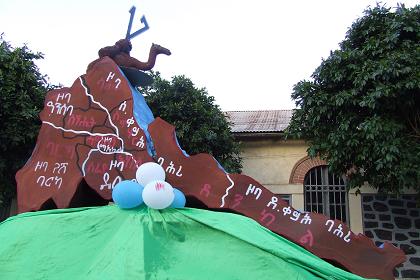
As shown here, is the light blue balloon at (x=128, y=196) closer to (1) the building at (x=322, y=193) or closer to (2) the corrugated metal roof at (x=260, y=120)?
(1) the building at (x=322, y=193)

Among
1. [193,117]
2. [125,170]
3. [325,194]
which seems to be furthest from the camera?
[325,194]

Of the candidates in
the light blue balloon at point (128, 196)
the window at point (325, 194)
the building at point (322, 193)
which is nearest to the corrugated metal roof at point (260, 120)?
the building at point (322, 193)

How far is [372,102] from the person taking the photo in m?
7.12

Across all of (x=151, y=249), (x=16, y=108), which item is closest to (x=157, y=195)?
(x=151, y=249)

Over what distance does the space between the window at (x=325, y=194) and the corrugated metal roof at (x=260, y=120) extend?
4.27 feet

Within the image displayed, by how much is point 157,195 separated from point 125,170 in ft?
3.38

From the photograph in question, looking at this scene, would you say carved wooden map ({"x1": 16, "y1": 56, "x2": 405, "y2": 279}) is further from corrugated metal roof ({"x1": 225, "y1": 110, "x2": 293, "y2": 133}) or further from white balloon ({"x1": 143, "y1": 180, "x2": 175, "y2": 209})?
corrugated metal roof ({"x1": 225, "y1": 110, "x2": 293, "y2": 133})

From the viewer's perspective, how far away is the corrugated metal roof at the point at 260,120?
10938 millimetres

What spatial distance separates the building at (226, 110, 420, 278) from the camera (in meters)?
9.41

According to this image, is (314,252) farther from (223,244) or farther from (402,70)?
(402,70)

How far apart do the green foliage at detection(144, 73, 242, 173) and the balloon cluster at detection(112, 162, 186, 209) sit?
4.59m

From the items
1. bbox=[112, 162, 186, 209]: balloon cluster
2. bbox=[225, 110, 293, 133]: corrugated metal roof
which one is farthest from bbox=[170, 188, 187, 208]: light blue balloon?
bbox=[225, 110, 293, 133]: corrugated metal roof

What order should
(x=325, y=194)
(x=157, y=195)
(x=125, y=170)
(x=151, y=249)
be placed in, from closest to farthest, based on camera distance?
(x=151, y=249)
(x=157, y=195)
(x=125, y=170)
(x=325, y=194)

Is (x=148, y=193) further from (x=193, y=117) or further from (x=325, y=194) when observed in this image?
(x=325, y=194)
